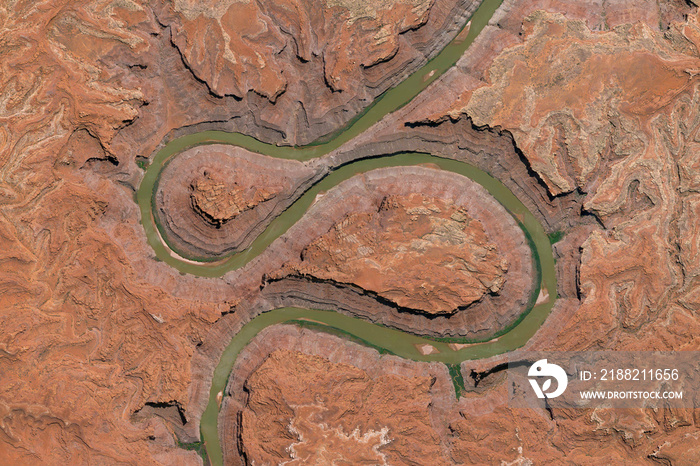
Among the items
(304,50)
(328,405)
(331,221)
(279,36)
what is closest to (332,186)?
(331,221)

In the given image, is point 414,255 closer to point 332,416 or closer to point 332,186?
point 332,186

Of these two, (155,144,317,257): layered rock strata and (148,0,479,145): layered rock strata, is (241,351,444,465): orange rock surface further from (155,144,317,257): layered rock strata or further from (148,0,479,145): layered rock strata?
(148,0,479,145): layered rock strata

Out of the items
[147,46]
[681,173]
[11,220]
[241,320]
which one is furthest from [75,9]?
[681,173]

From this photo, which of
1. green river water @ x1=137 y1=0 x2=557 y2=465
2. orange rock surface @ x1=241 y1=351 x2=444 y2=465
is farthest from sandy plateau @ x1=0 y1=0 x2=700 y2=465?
green river water @ x1=137 y1=0 x2=557 y2=465

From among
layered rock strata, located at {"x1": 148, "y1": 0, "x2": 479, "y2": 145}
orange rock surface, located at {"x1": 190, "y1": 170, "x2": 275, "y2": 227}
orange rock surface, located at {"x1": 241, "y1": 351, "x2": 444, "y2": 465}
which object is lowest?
orange rock surface, located at {"x1": 241, "y1": 351, "x2": 444, "y2": 465}

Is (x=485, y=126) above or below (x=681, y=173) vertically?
above

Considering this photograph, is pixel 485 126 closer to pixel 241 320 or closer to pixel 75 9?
pixel 241 320
